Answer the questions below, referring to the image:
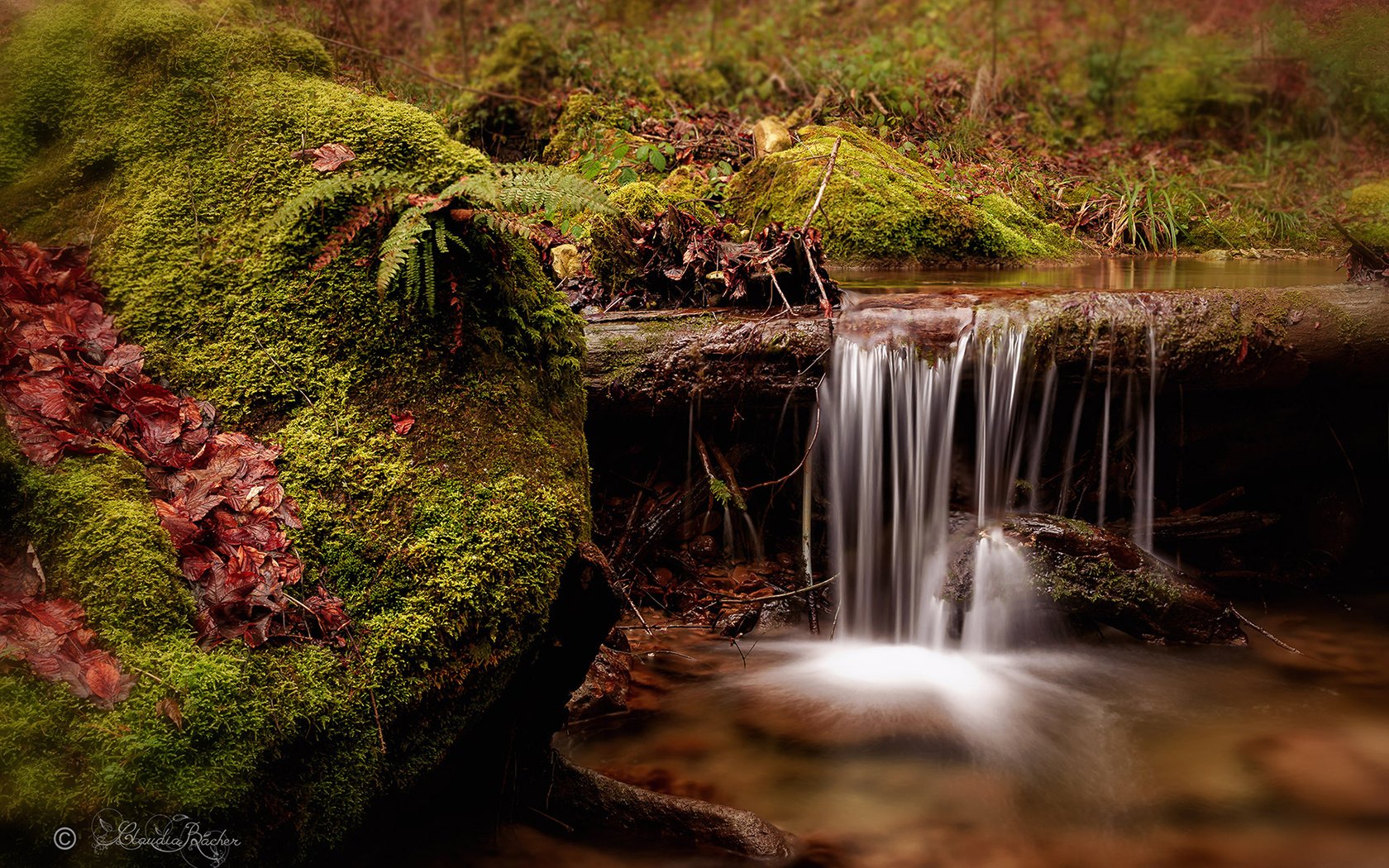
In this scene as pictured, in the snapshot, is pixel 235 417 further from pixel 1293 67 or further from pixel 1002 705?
pixel 1293 67

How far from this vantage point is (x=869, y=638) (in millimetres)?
5258

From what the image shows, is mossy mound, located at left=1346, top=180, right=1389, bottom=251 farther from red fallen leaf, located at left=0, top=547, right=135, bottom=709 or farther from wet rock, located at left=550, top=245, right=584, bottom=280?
red fallen leaf, located at left=0, top=547, right=135, bottom=709

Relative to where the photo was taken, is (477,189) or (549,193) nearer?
(477,189)

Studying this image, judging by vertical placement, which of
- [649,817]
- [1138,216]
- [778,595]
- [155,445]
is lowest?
[649,817]

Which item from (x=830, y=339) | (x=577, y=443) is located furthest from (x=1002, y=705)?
(x=577, y=443)

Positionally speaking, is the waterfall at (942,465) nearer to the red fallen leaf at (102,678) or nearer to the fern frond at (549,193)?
the fern frond at (549,193)

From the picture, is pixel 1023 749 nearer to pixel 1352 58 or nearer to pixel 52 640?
pixel 52 640

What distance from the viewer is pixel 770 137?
32.0ft

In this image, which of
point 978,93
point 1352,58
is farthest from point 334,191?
point 978,93

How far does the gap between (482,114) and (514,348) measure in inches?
333

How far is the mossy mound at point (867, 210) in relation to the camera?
26.5ft

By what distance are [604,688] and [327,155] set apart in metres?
2.70

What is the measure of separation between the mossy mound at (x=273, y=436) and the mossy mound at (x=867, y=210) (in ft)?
16.2

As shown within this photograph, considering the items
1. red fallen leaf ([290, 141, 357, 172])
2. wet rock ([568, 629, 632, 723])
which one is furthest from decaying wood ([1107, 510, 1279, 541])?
red fallen leaf ([290, 141, 357, 172])
